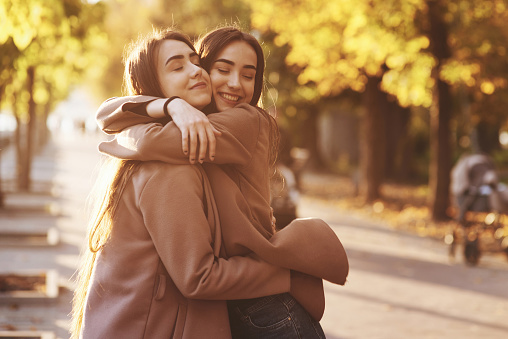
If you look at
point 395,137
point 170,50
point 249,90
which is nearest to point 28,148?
point 395,137

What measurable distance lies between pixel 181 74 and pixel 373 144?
724 inches

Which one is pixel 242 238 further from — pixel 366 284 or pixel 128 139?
pixel 366 284

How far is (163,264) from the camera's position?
2658 millimetres

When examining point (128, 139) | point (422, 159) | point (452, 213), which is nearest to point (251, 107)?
point (128, 139)

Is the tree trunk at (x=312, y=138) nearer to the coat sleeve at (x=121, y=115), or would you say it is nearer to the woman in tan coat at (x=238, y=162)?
the woman in tan coat at (x=238, y=162)

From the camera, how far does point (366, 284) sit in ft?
32.3

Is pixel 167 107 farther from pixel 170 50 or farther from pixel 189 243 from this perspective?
pixel 189 243

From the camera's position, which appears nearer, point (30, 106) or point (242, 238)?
point (242, 238)

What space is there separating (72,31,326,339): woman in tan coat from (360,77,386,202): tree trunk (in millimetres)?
18423

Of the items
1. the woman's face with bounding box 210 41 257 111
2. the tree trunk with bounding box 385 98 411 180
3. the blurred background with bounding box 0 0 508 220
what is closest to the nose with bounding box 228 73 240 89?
the woman's face with bounding box 210 41 257 111

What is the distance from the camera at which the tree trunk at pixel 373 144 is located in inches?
824

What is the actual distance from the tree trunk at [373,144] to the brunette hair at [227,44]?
18018 millimetres

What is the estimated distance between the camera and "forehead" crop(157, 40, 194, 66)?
2.85 m

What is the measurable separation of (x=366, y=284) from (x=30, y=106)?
44.0 feet
